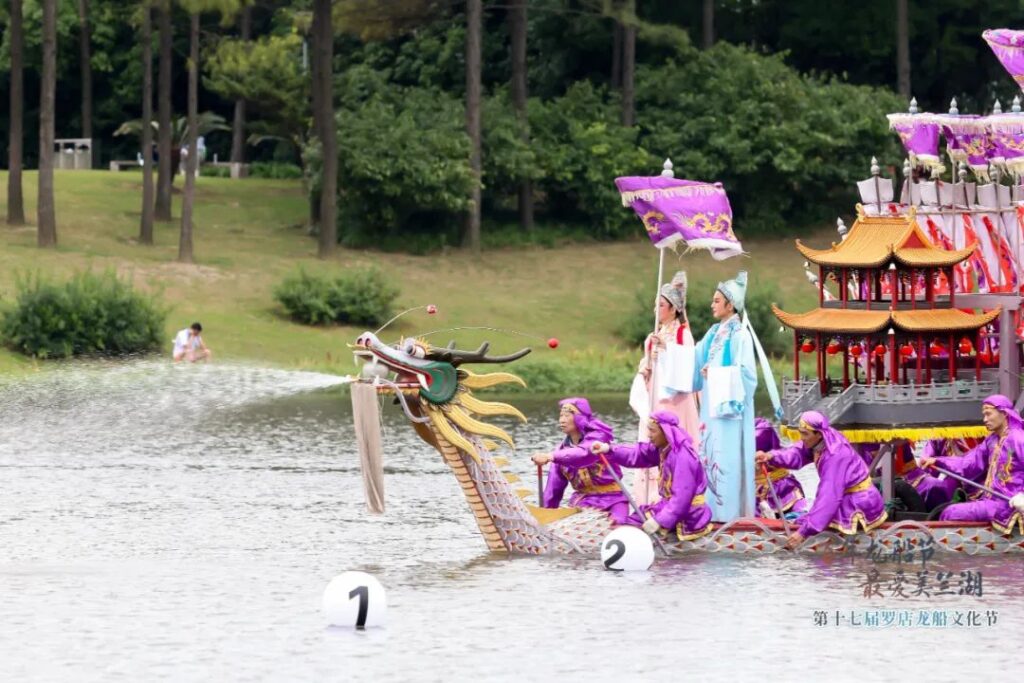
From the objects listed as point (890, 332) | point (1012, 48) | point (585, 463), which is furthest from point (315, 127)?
point (585, 463)

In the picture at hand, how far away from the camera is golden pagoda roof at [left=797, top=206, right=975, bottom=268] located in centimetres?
2483

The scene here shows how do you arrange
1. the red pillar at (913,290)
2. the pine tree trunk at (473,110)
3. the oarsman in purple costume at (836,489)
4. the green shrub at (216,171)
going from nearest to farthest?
1. the oarsman in purple costume at (836,489)
2. the red pillar at (913,290)
3. the pine tree trunk at (473,110)
4. the green shrub at (216,171)

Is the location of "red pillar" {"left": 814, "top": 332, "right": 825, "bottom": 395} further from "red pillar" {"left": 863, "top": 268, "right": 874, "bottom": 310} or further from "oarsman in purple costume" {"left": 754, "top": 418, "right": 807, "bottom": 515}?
"oarsman in purple costume" {"left": 754, "top": 418, "right": 807, "bottom": 515}

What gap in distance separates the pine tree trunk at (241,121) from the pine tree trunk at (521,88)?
44.4 ft

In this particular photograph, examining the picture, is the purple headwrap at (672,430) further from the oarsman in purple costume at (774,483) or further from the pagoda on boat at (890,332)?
the pagoda on boat at (890,332)

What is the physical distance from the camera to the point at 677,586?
2239cm

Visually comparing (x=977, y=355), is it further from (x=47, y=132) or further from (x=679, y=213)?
(x=47, y=132)

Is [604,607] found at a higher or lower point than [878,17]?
lower

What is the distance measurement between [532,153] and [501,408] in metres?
37.2

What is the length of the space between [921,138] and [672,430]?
6.84 m

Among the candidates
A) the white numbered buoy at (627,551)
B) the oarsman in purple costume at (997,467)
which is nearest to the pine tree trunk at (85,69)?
the white numbered buoy at (627,551)

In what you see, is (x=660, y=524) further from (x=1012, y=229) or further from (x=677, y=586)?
(x=1012, y=229)

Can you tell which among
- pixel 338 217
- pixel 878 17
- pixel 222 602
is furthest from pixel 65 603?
pixel 878 17

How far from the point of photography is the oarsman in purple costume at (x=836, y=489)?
2298 centimetres
